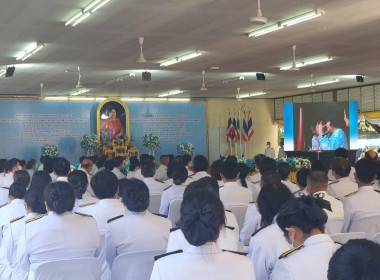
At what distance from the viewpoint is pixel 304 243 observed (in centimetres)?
253

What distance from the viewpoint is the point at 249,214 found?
4.39 metres

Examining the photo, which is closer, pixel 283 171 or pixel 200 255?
pixel 200 255

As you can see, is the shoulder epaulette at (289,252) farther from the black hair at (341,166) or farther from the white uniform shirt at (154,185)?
the white uniform shirt at (154,185)

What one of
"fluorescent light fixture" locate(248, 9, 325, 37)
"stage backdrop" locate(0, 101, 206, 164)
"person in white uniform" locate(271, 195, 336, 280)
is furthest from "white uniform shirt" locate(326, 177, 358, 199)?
"stage backdrop" locate(0, 101, 206, 164)

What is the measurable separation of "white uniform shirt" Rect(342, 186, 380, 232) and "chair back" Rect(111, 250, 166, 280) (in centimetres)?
194

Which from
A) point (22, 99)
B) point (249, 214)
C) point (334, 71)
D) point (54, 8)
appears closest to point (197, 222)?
point (249, 214)

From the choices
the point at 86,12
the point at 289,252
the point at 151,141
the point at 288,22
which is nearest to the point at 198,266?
the point at 289,252

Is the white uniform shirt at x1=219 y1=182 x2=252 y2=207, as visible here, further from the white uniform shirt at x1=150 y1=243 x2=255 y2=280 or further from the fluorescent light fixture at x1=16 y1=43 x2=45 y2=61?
the fluorescent light fixture at x1=16 y1=43 x2=45 y2=61

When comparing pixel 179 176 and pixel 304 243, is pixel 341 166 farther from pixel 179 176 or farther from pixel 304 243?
pixel 304 243

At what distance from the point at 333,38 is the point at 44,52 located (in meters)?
5.76

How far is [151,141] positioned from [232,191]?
48.3 feet

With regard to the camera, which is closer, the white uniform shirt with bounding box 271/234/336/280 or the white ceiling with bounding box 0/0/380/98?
the white uniform shirt with bounding box 271/234/336/280

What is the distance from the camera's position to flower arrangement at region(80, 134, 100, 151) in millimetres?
19156

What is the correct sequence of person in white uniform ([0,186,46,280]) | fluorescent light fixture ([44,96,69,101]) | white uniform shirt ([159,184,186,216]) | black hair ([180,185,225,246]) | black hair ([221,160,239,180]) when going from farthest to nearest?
1. fluorescent light fixture ([44,96,69,101])
2. white uniform shirt ([159,184,186,216])
3. black hair ([221,160,239,180])
4. person in white uniform ([0,186,46,280])
5. black hair ([180,185,225,246])
